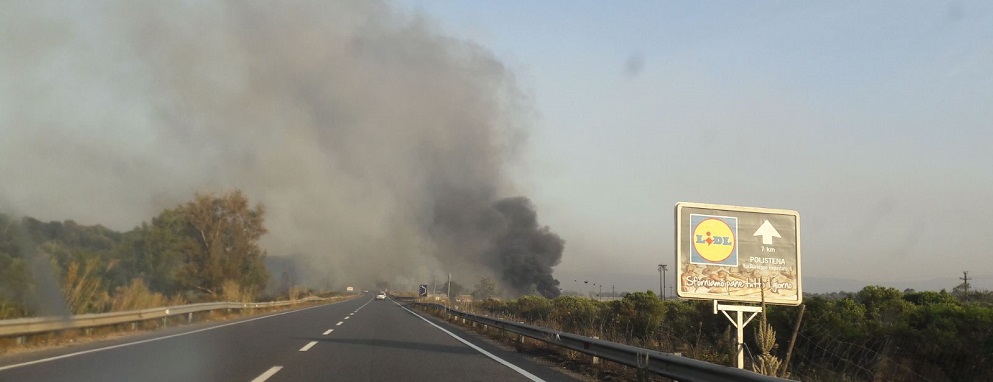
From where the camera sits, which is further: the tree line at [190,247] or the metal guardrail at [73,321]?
the tree line at [190,247]

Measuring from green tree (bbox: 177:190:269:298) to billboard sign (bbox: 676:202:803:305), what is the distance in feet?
153

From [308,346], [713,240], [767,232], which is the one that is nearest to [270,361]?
[308,346]

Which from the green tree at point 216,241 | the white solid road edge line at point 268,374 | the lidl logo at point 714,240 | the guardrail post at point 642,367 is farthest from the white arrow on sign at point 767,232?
the green tree at point 216,241

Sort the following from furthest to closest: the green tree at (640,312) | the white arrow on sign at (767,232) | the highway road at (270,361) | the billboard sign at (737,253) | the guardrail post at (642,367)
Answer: the green tree at (640,312)
the white arrow on sign at (767,232)
the billboard sign at (737,253)
the guardrail post at (642,367)
the highway road at (270,361)

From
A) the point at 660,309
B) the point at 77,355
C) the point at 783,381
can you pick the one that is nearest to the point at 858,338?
the point at 783,381

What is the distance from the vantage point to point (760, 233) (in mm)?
11508

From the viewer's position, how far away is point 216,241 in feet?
169

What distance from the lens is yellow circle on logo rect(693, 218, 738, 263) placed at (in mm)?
11289

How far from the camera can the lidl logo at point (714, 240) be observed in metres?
11.3

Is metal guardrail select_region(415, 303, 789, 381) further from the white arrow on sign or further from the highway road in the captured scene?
the white arrow on sign

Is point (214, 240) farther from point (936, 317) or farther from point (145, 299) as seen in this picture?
point (936, 317)

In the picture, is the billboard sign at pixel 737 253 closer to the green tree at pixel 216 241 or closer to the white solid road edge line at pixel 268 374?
the white solid road edge line at pixel 268 374

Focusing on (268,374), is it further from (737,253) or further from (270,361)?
(737,253)

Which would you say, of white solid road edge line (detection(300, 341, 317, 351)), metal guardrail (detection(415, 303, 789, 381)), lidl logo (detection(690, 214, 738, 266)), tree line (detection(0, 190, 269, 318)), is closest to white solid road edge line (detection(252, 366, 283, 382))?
white solid road edge line (detection(300, 341, 317, 351))
